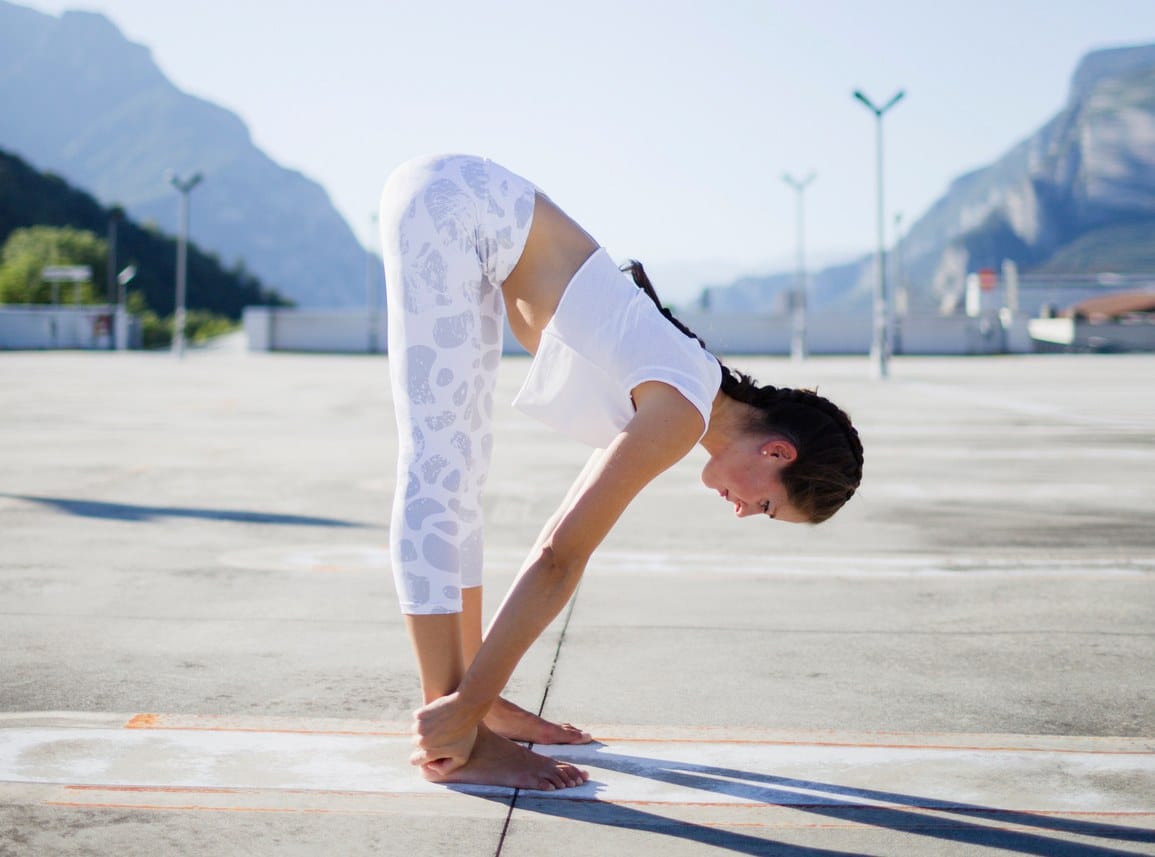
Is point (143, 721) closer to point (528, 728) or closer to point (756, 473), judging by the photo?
point (528, 728)

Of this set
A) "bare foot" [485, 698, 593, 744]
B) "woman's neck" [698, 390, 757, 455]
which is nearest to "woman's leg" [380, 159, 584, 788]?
"bare foot" [485, 698, 593, 744]

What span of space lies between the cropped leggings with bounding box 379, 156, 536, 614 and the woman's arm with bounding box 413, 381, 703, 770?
215 mm

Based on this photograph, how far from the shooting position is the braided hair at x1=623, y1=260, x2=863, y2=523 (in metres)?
2.74

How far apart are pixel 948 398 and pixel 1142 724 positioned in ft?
56.7

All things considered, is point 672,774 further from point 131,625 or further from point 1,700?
point 131,625

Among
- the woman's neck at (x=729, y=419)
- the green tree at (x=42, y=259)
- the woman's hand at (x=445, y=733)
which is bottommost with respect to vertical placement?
the woman's hand at (x=445, y=733)

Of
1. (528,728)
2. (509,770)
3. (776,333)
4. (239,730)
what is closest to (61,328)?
(776,333)

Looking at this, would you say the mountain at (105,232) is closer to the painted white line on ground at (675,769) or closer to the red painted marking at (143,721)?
the red painted marking at (143,721)

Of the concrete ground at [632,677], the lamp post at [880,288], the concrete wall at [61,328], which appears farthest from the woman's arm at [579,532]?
the concrete wall at [61,328]

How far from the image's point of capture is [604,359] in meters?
2.61

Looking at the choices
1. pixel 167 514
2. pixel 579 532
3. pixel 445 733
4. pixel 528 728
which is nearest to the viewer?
pixel 579 532

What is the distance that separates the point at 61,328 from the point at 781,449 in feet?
197

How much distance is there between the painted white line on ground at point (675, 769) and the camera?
2.74m

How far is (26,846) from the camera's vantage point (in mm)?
2346
